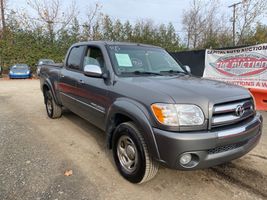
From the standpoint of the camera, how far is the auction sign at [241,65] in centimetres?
702

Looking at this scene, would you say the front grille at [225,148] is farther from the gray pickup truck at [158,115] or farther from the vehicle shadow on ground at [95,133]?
the vehicle shadow on ground at [95,133]

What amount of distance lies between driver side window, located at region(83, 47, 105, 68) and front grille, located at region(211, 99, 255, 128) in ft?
6.23

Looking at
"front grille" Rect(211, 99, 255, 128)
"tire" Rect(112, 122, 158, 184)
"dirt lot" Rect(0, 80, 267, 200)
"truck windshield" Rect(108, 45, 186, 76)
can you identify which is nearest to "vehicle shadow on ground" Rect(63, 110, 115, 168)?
"dirt lot" Rect(0, 80, 267, 200)

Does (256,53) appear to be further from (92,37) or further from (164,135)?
(92,37)

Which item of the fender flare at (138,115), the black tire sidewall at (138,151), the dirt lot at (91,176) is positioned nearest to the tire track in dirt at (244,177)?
the dirt lot at (91,176)

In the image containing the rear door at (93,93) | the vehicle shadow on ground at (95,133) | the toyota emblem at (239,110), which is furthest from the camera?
the vehicle shadow on ground at (95,133)

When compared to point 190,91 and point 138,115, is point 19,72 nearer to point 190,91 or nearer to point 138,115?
point 138,115

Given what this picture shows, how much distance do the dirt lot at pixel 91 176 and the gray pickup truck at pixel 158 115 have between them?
0.29 m

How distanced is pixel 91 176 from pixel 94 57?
6.42 ft

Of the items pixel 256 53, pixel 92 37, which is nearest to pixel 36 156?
pixel 256 53

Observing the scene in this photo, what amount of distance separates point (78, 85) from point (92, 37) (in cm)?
2143

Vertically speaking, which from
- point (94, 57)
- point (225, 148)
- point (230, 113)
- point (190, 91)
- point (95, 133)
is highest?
point (94, 57)

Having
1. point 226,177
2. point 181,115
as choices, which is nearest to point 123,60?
point 181,115

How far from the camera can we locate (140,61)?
3.83 metres
